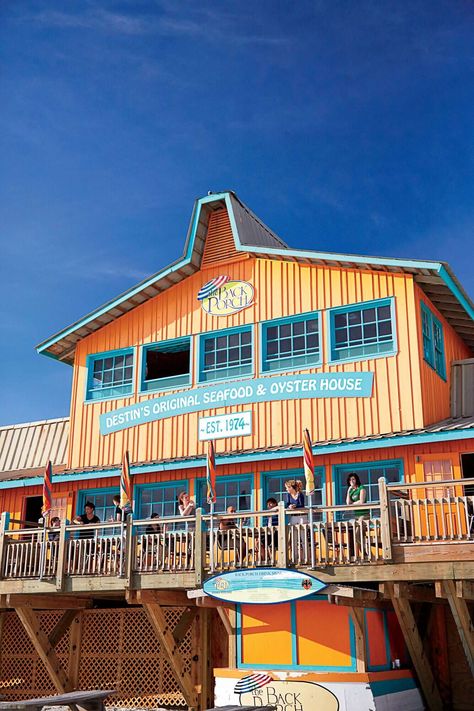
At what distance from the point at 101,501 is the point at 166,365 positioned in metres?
4.03

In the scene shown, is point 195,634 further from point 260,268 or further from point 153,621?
point 260,268

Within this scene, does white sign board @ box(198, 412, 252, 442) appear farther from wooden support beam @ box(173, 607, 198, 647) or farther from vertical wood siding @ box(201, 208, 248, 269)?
vertical wood siding @ box(201, 208, 248, 269)

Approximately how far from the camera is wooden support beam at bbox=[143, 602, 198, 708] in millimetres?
15680

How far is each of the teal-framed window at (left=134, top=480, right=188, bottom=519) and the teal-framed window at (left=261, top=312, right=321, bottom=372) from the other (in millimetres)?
3611

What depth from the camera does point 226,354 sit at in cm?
1981

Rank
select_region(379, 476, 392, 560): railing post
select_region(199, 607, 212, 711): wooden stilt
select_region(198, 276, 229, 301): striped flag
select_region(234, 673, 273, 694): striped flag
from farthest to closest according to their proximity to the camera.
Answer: select_region(198, 276, 229, 301): striped flag
select_region(199, 607, 212, 711): wooden stilt
select_region(234, 673, 273, 694): striped flag
select_region(379, 476, 392, 560): railing post

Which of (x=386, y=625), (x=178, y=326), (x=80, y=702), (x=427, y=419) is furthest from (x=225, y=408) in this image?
(x=80, y=702)

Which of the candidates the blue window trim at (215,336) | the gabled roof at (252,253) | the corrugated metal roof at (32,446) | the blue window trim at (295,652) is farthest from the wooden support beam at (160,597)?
the gabled roof at (252,253)

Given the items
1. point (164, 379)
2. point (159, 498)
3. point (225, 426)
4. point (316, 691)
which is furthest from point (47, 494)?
point (316, 691)

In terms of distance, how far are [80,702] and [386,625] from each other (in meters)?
5.81

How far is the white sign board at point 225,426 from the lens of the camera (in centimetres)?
1878

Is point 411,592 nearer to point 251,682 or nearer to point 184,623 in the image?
point 251,682

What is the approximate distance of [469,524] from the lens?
41.9 ft

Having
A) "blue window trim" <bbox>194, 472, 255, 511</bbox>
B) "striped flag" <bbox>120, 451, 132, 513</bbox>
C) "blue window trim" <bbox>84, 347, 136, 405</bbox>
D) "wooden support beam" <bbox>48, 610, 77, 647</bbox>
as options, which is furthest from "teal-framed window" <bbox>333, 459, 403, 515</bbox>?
"wooden support beam" <bbox>48, 610, 77, 647</bbox>
